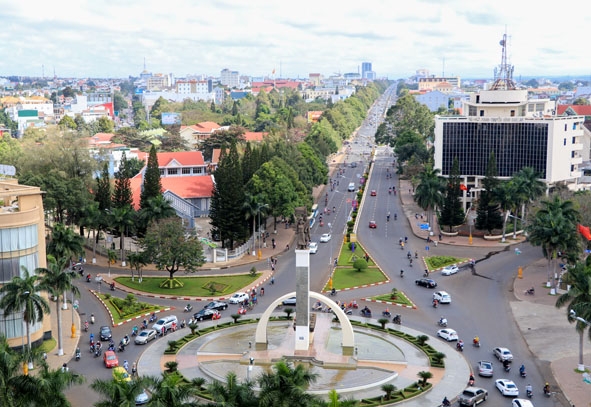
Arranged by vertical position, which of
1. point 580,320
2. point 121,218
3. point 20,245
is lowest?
point 580,320

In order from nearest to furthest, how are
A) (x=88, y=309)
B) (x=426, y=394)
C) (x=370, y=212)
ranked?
(x=426, y=394) < (x=88, y=309) < (x=370, y=212)

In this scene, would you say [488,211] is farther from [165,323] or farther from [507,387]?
[165,323]

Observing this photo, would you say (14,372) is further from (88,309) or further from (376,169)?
(376,169)

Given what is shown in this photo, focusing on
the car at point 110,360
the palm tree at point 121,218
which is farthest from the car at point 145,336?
the palm tree at point 121,218

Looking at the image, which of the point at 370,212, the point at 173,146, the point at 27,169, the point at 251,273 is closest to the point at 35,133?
the point at 173,146

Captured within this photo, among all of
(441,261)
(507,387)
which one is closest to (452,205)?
(441,261)

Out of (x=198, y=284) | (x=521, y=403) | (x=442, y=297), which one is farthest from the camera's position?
(x=198, y=284)

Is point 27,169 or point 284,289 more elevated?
point 27,169
